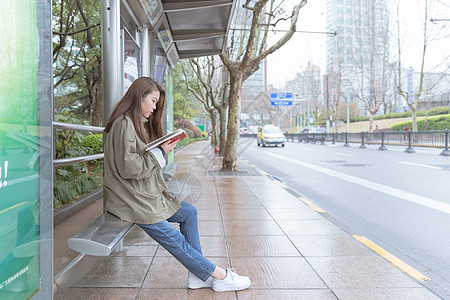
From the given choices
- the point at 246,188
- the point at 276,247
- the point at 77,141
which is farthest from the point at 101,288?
the point at 246,188

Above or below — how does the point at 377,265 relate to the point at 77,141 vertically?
below

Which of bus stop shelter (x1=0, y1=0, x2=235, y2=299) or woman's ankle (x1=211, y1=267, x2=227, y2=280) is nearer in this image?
bus stop shelter (x1=0, y1=0, x2=235, y2=299)

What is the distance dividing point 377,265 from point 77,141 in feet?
19.5

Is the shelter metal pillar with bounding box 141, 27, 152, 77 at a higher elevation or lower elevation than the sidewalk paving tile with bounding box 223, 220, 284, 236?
higher

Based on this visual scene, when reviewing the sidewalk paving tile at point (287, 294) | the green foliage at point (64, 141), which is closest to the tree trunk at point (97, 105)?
the green foliage at point (64, 141)

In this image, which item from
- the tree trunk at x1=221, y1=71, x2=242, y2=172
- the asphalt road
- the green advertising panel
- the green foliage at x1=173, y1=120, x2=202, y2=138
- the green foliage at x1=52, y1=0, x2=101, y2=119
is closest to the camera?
the green advertising panel

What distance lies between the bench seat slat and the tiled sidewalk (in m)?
0.72

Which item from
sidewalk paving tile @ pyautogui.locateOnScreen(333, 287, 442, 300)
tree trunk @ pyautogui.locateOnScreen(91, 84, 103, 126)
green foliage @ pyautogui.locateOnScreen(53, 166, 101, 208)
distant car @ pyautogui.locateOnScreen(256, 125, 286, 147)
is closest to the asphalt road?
sidewalk paving tile @ pyautogui.locateOnScreen(333, 287, 442, 300)

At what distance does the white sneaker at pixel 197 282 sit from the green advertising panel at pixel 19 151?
4.40 ft

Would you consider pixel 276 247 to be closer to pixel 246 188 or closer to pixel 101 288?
pixel 101 288

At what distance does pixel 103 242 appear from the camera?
95.0 inches

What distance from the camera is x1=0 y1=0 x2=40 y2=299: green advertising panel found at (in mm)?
1733

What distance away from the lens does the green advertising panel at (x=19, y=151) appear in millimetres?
1733

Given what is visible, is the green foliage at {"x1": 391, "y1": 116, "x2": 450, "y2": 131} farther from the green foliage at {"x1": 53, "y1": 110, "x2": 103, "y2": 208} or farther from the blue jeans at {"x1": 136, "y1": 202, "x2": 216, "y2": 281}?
the blue jeans at {"x1": 136, "y1": 202, "x2": 216, "y2": 281}
